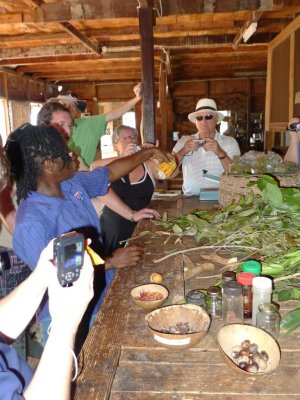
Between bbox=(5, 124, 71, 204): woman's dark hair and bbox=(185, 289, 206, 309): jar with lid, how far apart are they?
96 centimetres

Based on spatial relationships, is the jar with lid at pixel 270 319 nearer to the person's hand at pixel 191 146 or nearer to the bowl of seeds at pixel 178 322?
the bowl of seeds at pixel 178 322

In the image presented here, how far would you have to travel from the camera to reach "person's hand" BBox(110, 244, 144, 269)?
1.88 meters

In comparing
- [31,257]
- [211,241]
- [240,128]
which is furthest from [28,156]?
[240,128]

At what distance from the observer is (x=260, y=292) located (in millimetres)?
1335

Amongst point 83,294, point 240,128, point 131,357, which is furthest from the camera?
point 240,128

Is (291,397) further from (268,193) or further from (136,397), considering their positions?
(268,193)

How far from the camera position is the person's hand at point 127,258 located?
6.16 feet

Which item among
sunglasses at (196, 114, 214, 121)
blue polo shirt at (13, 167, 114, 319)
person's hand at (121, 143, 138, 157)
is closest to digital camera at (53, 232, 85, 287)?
blue polo shirt at (13, 167, 114, 319)

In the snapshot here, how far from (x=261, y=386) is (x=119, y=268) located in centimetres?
99

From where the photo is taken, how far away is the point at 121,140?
3.66 m

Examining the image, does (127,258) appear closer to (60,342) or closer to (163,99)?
(60,342)

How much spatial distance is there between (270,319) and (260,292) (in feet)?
0.34

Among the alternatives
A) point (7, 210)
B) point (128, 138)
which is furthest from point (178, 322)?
point (128, 138)

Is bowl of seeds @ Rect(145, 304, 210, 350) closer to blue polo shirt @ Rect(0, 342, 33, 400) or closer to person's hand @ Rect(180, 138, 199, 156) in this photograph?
blue polo shirt @ Rect(0, 342, 33, 400)
